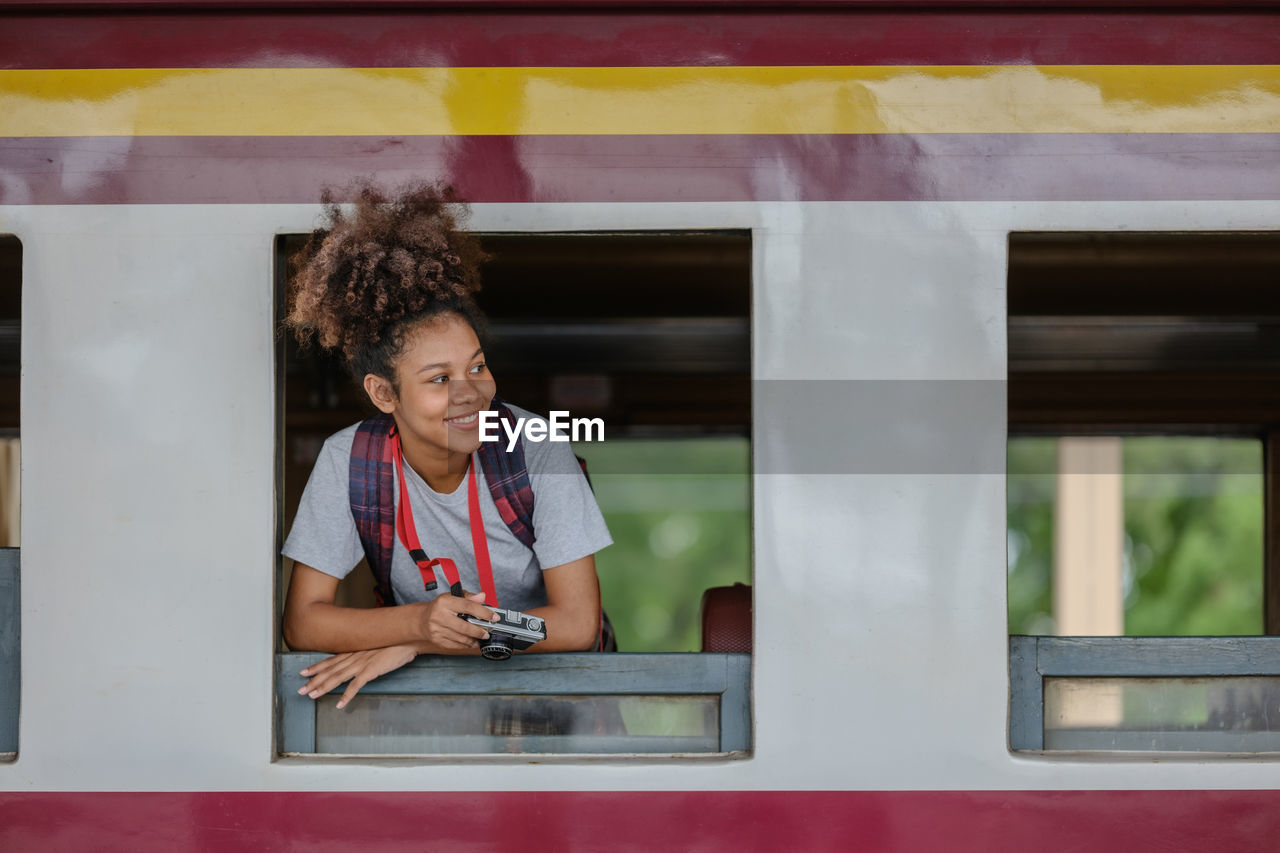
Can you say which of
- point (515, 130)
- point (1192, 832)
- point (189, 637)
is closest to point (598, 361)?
point (515, 130)

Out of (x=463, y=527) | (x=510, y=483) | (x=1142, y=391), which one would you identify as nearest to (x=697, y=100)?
(x=510, y=483)

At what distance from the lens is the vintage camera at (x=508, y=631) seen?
2.01 meters

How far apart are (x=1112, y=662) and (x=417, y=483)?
1353 mm

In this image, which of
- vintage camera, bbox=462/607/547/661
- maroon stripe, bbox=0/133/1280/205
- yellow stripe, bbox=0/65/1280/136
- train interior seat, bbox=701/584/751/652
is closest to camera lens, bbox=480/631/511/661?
vintage camera, bbox=462/607/547/661

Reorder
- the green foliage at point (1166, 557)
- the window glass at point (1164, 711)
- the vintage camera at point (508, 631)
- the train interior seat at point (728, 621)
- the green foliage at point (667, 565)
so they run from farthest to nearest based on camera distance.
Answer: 1. the green foliage at point (667, 565)
2. the green foliage at point (1166, 557)
3. the train interior seat at point (728, 621)
4. the window glass at point (1164, 711)
5. the vintage camera at point (508, 631)

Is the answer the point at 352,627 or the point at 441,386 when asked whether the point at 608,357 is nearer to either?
the point at 441,386

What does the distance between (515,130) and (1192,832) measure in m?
1.77

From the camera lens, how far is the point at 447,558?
7.29 feet

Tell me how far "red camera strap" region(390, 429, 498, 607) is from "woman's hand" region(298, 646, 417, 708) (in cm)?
17

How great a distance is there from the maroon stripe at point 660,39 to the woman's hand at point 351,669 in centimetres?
109

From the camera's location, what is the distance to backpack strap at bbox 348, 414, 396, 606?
7.20ft

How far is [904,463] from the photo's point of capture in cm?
208

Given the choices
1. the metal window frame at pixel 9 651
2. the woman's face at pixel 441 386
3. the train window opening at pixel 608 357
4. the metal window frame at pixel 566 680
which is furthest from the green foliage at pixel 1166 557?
the metal window frame at pixel 9 651

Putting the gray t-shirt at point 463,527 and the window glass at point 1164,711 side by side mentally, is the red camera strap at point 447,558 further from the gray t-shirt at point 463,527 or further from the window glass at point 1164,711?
the window glass at point 1164,711
